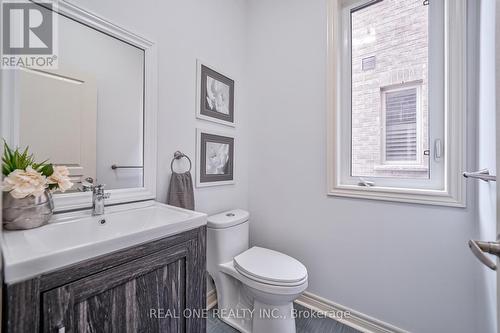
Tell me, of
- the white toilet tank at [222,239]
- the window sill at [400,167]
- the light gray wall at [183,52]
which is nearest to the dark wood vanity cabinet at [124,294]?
the white toilet tank at [222,239]

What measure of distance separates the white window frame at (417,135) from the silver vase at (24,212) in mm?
1789

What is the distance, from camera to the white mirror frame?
839 millimetres

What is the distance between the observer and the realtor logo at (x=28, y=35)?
33.0 inches

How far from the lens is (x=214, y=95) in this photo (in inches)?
64.5

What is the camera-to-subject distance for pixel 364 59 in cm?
151

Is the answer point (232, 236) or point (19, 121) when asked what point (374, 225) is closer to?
point (232, 236)

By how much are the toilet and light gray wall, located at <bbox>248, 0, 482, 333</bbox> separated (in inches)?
13.1

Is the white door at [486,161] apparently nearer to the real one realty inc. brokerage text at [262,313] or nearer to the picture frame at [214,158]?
the real one realty inc. brokerage text at [262,313]

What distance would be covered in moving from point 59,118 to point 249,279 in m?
1.25

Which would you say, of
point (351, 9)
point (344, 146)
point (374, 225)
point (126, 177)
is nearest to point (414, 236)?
point (374, 225)

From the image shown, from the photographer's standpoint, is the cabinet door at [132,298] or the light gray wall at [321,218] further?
the light gray wall at [321,218]

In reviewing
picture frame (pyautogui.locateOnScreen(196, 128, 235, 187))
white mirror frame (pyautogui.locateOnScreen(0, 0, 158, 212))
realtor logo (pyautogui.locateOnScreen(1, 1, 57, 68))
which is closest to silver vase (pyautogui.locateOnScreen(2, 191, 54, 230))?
white mirror frame (pyautogui.locateOnScreen(0, 0, 158, 212))

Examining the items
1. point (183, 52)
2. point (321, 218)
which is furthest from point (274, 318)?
point (183, 52)

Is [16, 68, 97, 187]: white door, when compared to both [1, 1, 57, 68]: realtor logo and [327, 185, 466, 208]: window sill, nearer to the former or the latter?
[1, 1, 57, 68]: realtor logo
